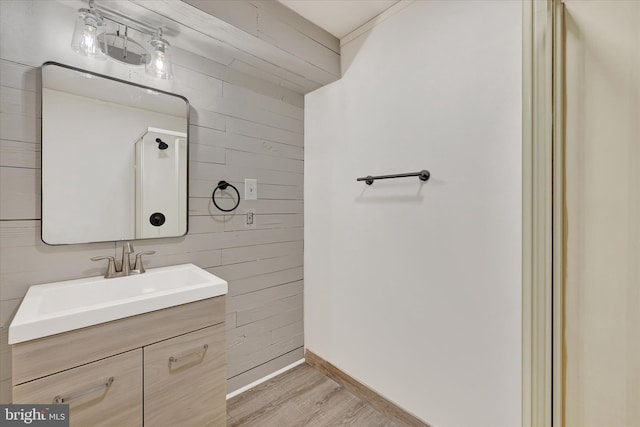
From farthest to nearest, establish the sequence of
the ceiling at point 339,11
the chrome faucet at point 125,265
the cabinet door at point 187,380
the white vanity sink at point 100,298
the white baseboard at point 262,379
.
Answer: the white baseboard at point 262,379, the ceiling at point 339,11, the chrome faucet at point 125,265, the cabinet door at point 187,380, the white vanity sink at point 100,298

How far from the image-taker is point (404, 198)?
1559 millimetres

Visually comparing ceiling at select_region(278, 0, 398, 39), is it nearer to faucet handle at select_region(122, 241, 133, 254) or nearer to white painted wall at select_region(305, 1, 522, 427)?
white painted wall at select_region(305, 1, 522, 427)

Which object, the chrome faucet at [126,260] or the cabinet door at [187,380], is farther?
the chrome faucet at [126,260]

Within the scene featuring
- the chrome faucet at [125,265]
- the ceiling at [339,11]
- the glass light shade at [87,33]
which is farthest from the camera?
the ceiling at [339,11]

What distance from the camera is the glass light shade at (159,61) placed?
4.68 ft

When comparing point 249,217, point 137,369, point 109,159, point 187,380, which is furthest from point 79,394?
point 249,217

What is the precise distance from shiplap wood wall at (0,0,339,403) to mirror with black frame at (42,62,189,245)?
0.15 ft

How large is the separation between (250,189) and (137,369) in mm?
1121

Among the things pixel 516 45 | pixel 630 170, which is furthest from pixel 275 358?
pixel 516 45

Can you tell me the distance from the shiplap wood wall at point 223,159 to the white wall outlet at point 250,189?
0.10 feet

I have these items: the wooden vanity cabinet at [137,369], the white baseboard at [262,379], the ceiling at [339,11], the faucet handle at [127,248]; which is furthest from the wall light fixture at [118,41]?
the white baseboard at [262,379]

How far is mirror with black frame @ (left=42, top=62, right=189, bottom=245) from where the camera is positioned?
1254 mm

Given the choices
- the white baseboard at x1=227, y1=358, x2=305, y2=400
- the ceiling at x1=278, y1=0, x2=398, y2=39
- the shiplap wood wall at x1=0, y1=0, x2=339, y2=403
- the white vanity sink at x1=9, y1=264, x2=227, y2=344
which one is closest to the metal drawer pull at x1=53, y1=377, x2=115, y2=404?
the white vanity sink at x1=9, y1=264, x2=227, y2=344

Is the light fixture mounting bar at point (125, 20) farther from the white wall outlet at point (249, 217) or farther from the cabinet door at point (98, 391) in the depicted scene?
the cabinet door at point (98, 391)
